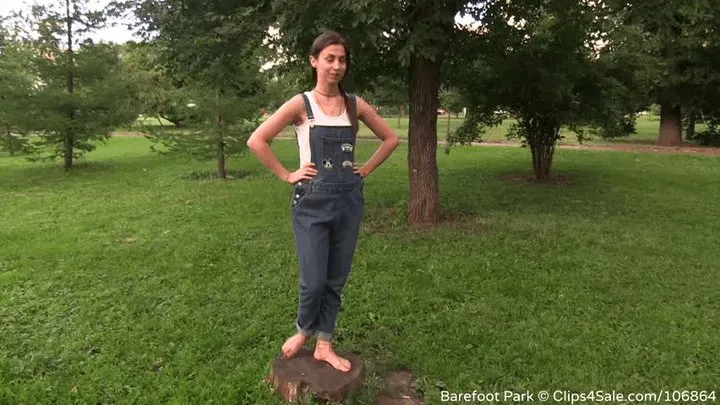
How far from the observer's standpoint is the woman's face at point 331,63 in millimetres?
2896

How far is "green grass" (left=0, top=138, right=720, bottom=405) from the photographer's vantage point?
3598 mm

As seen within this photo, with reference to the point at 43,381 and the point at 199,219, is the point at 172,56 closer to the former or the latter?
the point at 199,219

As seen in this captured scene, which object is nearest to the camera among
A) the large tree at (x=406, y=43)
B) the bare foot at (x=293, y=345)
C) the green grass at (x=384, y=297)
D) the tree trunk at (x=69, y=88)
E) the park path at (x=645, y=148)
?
the bare foot at (x=293, y=345)

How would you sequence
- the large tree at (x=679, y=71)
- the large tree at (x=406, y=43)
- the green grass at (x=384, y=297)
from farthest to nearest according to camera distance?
the large tree at (x=679, y=71) < the large tree at (x=406, y=43) < the green grass at (x=384, y=297)

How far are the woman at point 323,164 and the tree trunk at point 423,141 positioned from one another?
4.14m

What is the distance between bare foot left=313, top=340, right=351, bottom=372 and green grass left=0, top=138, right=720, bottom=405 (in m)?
0.21

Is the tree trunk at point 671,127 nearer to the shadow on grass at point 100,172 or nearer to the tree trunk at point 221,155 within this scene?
the shadow on grass at point 100,172

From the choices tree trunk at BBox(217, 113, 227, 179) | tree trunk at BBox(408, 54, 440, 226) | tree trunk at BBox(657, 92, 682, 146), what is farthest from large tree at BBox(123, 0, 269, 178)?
tree trunk at BBox(657, 92, 682, 146)

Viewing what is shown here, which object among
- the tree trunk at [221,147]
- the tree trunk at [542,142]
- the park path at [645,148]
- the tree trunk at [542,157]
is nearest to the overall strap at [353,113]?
the tree trunk at [542,142]

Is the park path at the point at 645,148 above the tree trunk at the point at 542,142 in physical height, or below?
below

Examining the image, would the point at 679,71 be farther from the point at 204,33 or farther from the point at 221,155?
the point at 204,33

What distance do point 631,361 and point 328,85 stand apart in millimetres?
2632

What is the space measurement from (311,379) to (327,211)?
97 centimetres

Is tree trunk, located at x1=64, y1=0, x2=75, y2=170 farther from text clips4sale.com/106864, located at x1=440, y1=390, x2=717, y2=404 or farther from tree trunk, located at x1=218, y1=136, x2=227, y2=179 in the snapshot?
text clips4sale.com/106864, located at x1=440, y1=390, x2=717, y2=404
